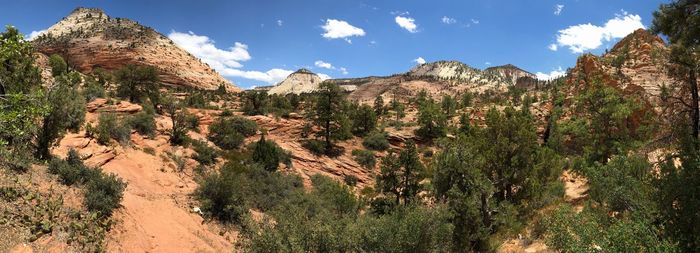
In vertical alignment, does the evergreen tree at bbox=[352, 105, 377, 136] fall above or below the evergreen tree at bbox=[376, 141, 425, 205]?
above

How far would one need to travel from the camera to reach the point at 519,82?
514ft

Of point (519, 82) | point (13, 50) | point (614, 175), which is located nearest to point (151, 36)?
point (13, 50)

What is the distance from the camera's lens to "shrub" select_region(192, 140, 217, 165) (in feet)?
99.0

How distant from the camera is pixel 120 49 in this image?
246 ft

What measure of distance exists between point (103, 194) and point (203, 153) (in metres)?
14.1

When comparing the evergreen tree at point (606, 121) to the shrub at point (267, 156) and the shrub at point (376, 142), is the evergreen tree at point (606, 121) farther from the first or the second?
the shrub at point (376, 142)

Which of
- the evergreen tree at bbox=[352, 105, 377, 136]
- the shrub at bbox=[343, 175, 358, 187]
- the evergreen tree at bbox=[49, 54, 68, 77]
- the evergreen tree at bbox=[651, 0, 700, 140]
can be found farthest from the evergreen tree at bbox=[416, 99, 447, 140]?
the evergreen tree at bbox=[49, 54, 68, 77]

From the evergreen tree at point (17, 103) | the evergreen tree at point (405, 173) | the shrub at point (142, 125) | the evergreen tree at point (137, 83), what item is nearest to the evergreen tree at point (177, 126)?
the shrub at point (142, 125)

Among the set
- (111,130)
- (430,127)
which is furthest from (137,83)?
(430,127)

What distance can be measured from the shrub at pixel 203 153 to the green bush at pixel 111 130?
4806 millimetres

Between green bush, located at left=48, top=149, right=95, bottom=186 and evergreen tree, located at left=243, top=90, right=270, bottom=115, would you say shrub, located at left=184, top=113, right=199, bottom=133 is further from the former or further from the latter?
green bush, located at left=48, top=149, right=95, bottom=186

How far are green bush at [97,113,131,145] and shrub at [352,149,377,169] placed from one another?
21.1 m

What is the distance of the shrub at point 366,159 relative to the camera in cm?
4141

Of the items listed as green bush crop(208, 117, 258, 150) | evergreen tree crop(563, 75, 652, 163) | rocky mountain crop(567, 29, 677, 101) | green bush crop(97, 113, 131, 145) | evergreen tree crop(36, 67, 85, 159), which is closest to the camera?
evergreen tree crop(36, 67, 85, 159)
